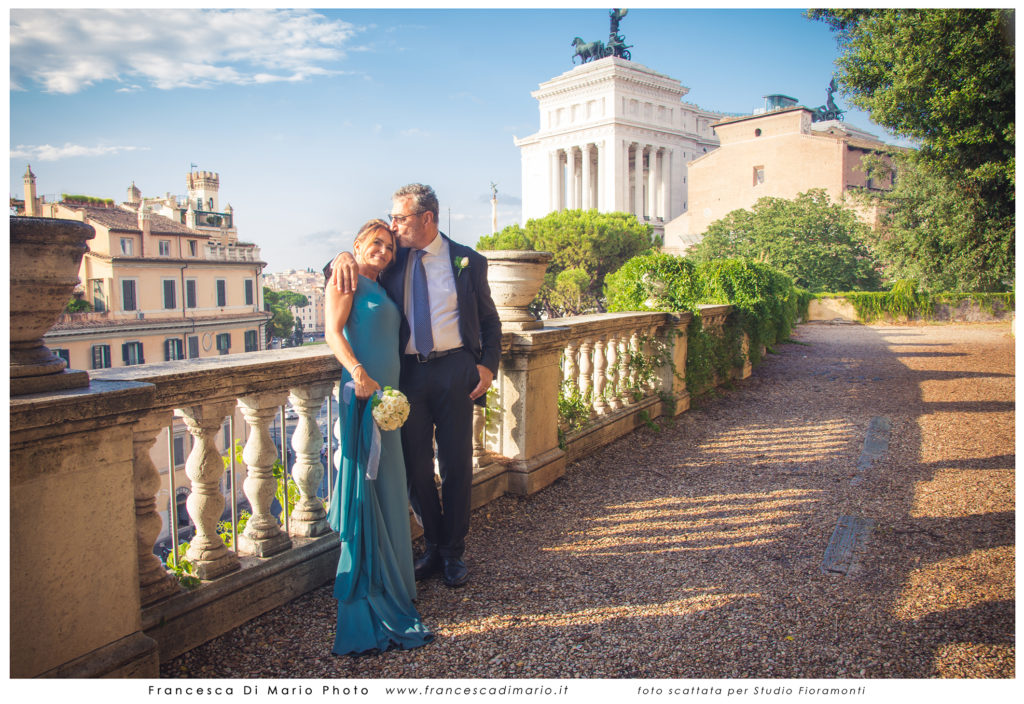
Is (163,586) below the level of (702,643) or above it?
above

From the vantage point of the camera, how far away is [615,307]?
8.94 metres

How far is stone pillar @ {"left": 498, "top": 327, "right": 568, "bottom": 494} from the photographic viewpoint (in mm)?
4781

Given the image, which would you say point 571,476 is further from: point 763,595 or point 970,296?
point 970,296

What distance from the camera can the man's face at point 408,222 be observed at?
10.9 feet

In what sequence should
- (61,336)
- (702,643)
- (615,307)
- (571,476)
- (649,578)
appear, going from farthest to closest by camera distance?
(61,336) < (615,307) < (571,476) < (649,578) < (702,643)

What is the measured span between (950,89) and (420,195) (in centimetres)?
910

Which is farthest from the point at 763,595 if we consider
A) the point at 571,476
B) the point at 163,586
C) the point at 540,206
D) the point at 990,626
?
the point at 540,206

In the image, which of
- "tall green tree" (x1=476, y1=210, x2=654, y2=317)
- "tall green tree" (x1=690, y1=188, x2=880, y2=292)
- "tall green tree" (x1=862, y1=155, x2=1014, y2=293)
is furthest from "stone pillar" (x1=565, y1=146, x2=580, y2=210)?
"tall green tree" (x1=862, y1=155, x2=1014, y2=293)

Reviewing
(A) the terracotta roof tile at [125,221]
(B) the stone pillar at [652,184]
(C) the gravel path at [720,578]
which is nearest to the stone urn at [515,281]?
(C) the gravel path at [720,578]

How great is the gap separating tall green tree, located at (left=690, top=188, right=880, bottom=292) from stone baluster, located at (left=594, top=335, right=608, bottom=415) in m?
31.2

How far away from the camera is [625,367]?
7.16 metres

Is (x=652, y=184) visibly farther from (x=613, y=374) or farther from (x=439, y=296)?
(x=439, y=296)

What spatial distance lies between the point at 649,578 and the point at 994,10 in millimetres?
8562

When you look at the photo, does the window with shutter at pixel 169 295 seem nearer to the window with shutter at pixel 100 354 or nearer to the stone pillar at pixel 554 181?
the window with shutter at pixel 100 354
